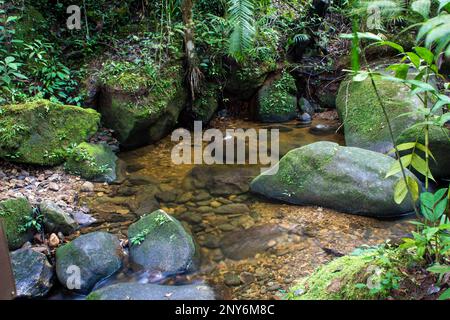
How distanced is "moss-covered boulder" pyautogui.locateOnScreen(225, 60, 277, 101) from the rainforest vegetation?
30 millimetres

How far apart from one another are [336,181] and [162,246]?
6.24 feet

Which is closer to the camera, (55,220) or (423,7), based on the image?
(423,7)

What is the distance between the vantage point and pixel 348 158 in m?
4.18

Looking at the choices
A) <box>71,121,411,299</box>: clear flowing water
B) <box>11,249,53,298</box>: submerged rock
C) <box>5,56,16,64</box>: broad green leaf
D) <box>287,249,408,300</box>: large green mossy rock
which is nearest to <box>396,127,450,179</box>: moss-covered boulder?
<box>71,121,411,299</box>: clear flowing water

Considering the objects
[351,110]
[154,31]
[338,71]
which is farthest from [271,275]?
[338,71]

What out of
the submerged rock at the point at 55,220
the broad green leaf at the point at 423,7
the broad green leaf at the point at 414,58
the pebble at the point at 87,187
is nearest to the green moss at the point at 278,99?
the pebble at the point at 87,187

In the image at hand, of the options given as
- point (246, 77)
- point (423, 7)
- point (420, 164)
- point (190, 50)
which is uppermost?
point (190, 50)

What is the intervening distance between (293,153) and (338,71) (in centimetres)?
383

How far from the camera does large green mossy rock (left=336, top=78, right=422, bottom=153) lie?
502 cm

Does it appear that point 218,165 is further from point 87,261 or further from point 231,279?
point 87,261

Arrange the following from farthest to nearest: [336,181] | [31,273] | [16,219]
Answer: [336,181] < [16,219] < [31,273]

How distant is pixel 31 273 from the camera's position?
303 cm

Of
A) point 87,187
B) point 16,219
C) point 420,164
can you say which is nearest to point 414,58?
point 420,164
